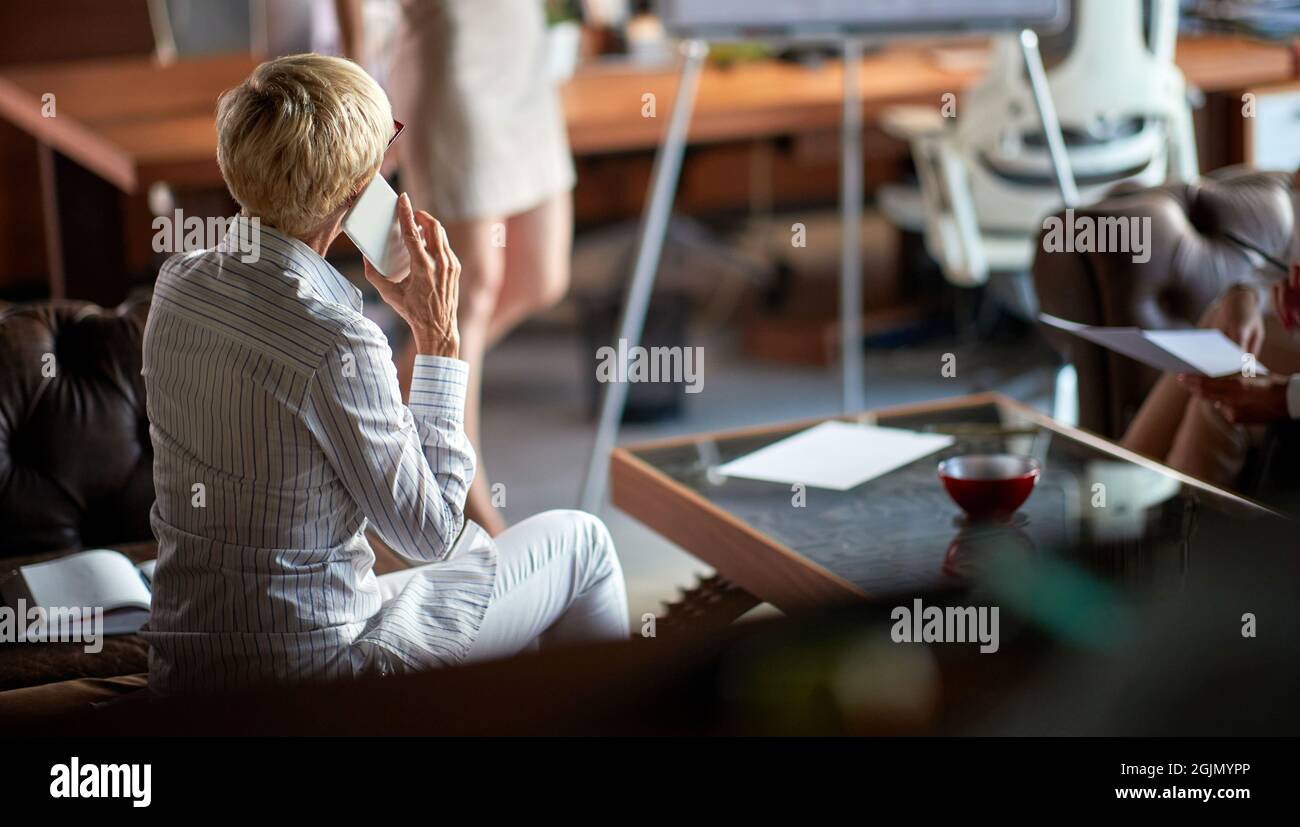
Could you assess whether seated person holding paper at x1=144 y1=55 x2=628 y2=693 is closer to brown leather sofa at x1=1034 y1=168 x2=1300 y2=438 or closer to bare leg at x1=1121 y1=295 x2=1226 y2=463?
bare leg at x1=1121 y1=295 x2=1226 y2=463

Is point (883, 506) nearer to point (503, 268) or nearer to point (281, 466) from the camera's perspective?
point (281, 466)

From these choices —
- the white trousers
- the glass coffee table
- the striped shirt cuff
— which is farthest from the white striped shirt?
the glass coffee table

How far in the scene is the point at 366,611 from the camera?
1.40m

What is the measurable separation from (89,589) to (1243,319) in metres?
→ 1.48

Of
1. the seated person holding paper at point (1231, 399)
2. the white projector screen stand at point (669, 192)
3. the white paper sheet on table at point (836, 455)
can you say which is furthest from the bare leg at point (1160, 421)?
the white projector screen stand at point (669, 192)

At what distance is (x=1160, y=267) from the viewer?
2334 millimetres

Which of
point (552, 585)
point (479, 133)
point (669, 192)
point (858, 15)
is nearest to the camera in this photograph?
point (552, 585)

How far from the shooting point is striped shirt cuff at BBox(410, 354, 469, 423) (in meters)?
1.33

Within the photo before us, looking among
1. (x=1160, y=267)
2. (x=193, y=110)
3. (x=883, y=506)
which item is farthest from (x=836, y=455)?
(x=193, y=110)

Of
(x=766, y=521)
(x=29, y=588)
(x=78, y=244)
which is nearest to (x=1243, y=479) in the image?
(x=766, y=521)

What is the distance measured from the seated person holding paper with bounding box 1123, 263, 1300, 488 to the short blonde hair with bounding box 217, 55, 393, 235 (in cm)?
111

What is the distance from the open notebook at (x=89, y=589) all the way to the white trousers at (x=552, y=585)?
0.33 metres

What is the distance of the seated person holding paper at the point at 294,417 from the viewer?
124 centimetres
